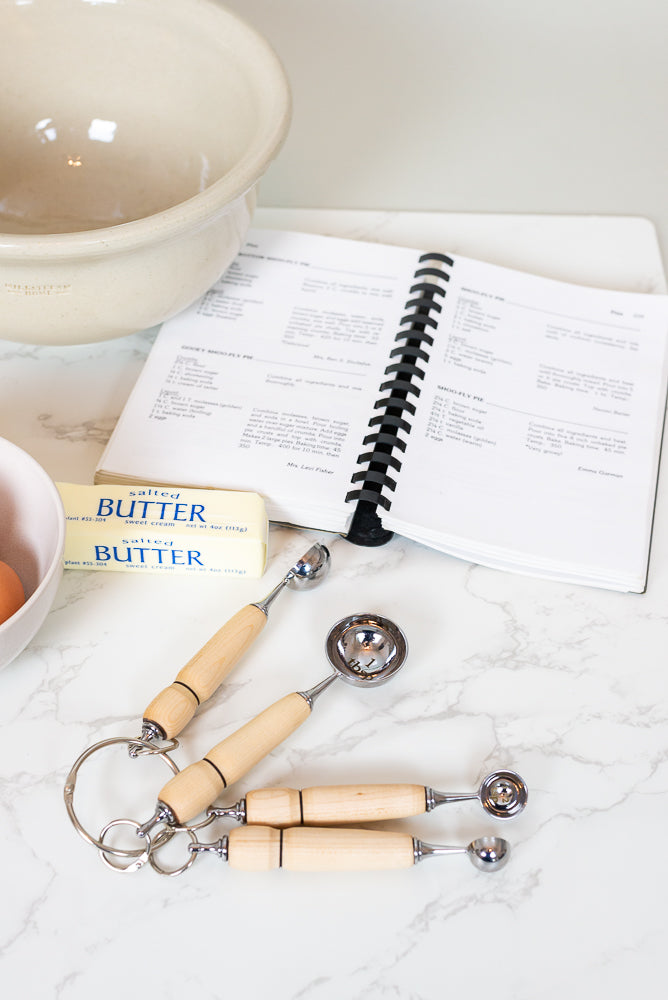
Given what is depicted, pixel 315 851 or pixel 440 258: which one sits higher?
pixel 440 258

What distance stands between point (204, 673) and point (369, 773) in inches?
5.7

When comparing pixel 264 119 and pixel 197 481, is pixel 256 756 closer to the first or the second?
pixel 197 481

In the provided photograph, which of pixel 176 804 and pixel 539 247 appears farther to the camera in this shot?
pixel 539 247

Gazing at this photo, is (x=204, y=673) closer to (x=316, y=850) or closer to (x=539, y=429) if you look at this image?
(x=316, y=850)

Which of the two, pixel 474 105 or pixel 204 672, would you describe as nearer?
pixel 204 672

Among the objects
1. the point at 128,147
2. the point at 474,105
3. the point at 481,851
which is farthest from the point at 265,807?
the point at 474,105

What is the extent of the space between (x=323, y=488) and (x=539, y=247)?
50 cm

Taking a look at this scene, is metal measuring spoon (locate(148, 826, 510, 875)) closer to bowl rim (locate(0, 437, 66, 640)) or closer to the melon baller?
the melon baller

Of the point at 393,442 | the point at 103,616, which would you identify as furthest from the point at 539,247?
the point at 103,616

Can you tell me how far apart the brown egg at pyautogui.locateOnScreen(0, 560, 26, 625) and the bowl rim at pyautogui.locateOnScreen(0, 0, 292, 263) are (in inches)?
Result: 9.8

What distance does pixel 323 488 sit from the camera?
2.90 ft

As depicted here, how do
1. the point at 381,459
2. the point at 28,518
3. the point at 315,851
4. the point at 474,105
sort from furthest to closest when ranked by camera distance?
the point at 474,105 < the point at 381,459 < the point at 28,518 < the point at 315,851

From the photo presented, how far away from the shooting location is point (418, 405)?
95cm

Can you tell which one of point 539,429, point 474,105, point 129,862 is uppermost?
point 474,105
